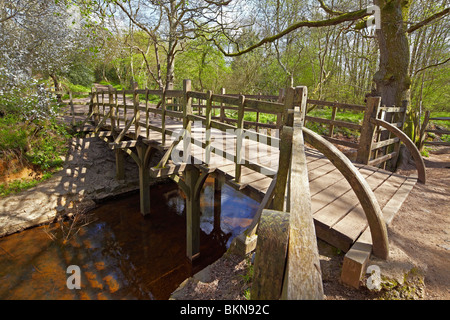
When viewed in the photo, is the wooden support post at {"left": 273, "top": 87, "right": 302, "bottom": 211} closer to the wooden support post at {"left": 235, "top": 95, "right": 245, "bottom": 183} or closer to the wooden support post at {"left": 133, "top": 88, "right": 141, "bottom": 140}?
the wooden support post at {"left": 235, "top": 95, "right": 245, "bottom": 183}

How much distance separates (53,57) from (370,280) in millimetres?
18168

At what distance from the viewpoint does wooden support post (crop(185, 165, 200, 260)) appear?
221 inches

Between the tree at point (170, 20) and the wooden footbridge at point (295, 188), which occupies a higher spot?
the tree at point (170, 20)

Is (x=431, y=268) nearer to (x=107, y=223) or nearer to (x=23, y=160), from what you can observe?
(x=107, y=223)

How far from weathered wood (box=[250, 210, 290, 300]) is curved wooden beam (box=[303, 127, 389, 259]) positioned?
4.58 ft

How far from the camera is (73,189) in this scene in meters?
9.09

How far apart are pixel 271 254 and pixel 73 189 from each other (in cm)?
1013

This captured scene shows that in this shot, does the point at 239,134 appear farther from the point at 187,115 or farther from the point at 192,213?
the point at 192,213

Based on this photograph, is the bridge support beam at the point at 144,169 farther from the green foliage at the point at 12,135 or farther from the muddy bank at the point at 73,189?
the green foliage at the point at 12,135

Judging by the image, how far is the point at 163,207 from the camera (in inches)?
367

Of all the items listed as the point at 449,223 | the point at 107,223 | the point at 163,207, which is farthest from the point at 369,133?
the point at 107,223

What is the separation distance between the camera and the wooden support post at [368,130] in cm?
479

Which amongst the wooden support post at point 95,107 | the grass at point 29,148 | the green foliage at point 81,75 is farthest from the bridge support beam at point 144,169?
the green foliage at point 81,75

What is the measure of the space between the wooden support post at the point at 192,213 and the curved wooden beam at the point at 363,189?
364 centimetres
